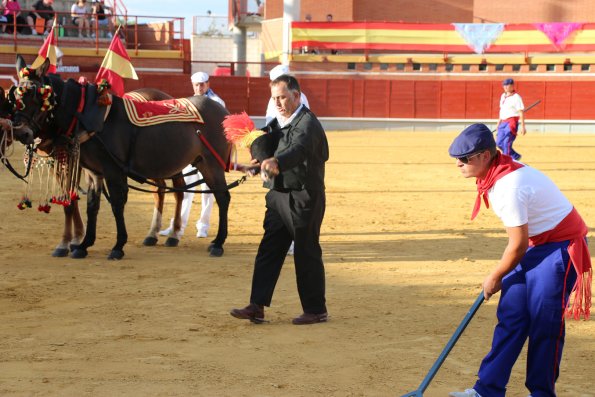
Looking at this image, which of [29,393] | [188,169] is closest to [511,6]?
[188,169]

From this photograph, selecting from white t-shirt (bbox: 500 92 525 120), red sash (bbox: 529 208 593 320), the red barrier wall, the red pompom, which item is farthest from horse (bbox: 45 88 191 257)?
the red barrier wall

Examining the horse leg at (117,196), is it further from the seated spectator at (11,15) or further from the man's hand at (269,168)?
the seated spectator at (11,15)

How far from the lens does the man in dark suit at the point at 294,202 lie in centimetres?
603

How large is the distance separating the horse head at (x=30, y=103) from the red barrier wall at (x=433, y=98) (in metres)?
21.8

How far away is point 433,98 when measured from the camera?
31.3 metres

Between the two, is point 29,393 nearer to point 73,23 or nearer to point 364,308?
point 364,308

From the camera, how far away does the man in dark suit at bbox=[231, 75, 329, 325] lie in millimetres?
6027

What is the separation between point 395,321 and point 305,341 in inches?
35.1

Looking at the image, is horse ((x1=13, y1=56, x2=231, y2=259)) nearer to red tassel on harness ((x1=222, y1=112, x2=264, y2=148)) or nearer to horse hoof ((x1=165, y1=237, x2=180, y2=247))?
horse hoof ((x1=165, y1=237, x2=180, y2=247))

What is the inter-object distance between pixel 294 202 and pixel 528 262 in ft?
6.96

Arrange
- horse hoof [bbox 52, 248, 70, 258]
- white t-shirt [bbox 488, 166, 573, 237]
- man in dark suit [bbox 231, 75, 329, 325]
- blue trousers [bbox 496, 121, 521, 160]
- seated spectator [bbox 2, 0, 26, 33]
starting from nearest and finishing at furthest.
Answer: white t-shirt [bbox 488, 166, 573, 237], man in dark suit [bbox 231, 75, 329, 325], horse hoof [bbox 52, 248, 70, 258], blue trousers [bbox 496, 121, 521, 160], seated spectator [bbox 2, 0, 26, 33]

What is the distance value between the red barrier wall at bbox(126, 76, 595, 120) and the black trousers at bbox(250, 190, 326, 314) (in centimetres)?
2397

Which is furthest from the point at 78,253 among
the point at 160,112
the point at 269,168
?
the point at 269,168

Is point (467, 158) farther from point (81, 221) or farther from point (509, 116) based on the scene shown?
point (509, 116)
